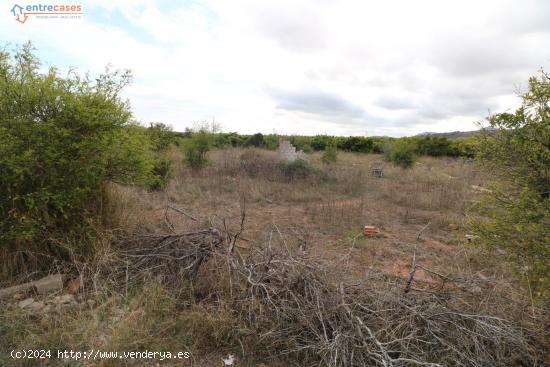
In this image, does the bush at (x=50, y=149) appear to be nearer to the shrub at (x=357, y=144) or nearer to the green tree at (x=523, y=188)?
the green tree at (x=523, y=188)

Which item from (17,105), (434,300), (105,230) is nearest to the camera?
(434,300)

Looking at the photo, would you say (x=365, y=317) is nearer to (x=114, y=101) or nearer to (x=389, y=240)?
(x=389, y=240)

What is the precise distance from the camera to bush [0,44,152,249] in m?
2.90

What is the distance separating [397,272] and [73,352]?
3768mm

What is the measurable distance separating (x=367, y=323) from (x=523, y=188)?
5.57 feet

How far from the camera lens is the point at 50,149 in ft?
9.66

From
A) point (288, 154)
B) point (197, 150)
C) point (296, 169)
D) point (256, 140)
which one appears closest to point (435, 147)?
point (256, 140)

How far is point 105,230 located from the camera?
11.4 feet

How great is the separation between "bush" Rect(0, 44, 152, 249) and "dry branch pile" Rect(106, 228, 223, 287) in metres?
0.66

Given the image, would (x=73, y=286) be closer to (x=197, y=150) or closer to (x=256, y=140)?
(x=197, y=150)

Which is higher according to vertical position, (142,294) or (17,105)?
(17,105)

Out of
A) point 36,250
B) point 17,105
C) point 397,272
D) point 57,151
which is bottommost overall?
point 397,272

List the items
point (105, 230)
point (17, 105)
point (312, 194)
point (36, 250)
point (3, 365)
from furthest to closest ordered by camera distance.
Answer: point (312, 194) < point (105, 230) < point (36, 250) < point (17, 105) < point (3, 365)

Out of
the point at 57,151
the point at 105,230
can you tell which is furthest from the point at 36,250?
the point at 57,151
